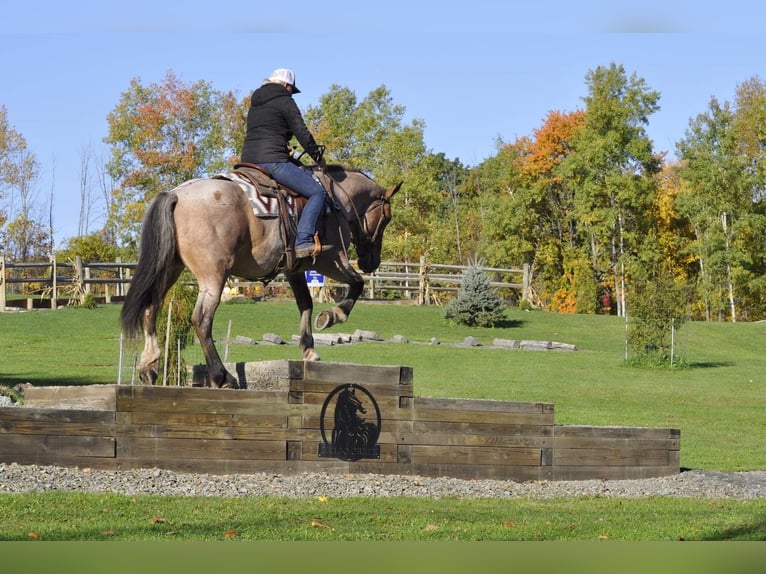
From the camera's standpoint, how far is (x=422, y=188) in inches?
2013

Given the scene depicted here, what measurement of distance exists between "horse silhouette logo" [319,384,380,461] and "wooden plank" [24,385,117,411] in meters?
2.00

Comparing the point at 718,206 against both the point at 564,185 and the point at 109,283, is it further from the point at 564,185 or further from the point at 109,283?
the point at 109,283

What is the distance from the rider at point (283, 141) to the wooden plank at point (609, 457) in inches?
137

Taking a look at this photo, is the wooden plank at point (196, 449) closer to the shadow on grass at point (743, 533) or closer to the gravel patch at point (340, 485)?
the gravel patch at point (340, 485)

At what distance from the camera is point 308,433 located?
10266mm

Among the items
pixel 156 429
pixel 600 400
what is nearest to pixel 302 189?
pixel 156 429

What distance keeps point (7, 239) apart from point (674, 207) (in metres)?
37.2

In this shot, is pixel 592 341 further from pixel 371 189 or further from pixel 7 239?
pixel 7 239

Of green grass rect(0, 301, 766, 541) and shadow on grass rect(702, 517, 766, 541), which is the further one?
shadow on grass rect(702, 517, 766, 541)

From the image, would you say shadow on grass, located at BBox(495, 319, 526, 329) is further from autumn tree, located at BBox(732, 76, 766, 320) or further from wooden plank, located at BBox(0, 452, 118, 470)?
wooden plank, located at BBox(0, 452, 118, 470)

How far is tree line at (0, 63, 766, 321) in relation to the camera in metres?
Answer: 51.0

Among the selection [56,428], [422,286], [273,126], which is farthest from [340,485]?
[422,286]

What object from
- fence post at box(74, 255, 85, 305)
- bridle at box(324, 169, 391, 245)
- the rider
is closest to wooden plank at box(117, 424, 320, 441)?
the rider

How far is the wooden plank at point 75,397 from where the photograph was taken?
957 centimetres
